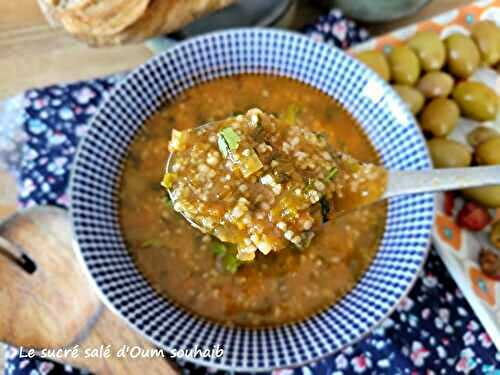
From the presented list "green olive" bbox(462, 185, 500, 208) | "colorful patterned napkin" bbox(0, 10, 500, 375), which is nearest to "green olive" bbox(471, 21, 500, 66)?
"green olive" bbox(462, 185, 500, 208)

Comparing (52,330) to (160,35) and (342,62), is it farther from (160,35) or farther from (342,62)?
(342,62)

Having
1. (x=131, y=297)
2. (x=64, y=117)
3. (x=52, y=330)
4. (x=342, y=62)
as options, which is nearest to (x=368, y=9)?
(x=342, y=62)

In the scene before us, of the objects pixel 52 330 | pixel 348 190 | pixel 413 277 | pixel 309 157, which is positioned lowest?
pixel 413 277

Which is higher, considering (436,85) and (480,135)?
(436,85)

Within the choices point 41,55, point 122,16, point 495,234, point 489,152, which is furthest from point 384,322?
point 41,55

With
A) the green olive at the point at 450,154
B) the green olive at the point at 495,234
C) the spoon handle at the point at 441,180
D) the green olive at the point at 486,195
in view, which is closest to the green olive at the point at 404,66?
the green olive at the point at 450,154

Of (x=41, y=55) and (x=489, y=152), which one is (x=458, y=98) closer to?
(x=489, y=152)
